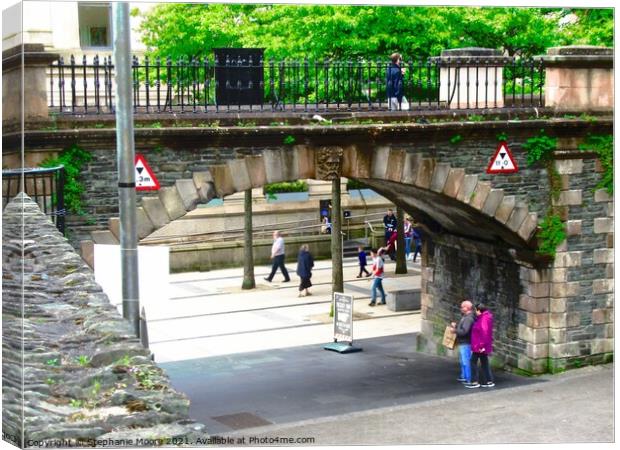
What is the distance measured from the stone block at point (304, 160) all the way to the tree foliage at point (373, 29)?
5.76 metres

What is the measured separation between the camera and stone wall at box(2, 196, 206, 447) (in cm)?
907

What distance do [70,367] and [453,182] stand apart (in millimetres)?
10764

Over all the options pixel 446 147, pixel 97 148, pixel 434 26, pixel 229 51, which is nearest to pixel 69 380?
pixel 97 148

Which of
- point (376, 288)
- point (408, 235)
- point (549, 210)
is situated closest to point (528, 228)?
point (549, 210)

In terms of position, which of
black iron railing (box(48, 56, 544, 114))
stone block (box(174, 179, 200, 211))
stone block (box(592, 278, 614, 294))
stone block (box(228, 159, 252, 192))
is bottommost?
stone block (box(592, 278, 614, 294))

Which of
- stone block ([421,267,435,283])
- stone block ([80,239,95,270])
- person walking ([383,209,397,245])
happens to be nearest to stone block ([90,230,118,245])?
stone block ([80,239,95,270])

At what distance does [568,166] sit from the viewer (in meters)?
20.5

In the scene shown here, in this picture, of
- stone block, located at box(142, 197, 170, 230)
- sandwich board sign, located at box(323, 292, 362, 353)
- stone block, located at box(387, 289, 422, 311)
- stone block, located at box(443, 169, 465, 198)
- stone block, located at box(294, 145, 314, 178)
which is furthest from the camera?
stone block, located at box(387, 289, 422, 311)

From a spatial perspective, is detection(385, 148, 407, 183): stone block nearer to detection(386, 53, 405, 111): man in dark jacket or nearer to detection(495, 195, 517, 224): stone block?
detection(386, 53, 405, 111): man in dark jacket

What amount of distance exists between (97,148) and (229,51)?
2367mm

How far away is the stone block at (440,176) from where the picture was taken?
19469 millimetres

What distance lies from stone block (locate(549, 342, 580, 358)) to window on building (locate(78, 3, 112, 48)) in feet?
30.0

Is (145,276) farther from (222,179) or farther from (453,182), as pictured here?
(453,182)

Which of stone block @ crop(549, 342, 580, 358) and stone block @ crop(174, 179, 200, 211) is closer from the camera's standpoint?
stone block @ crop(174, 179, 200, 211)
